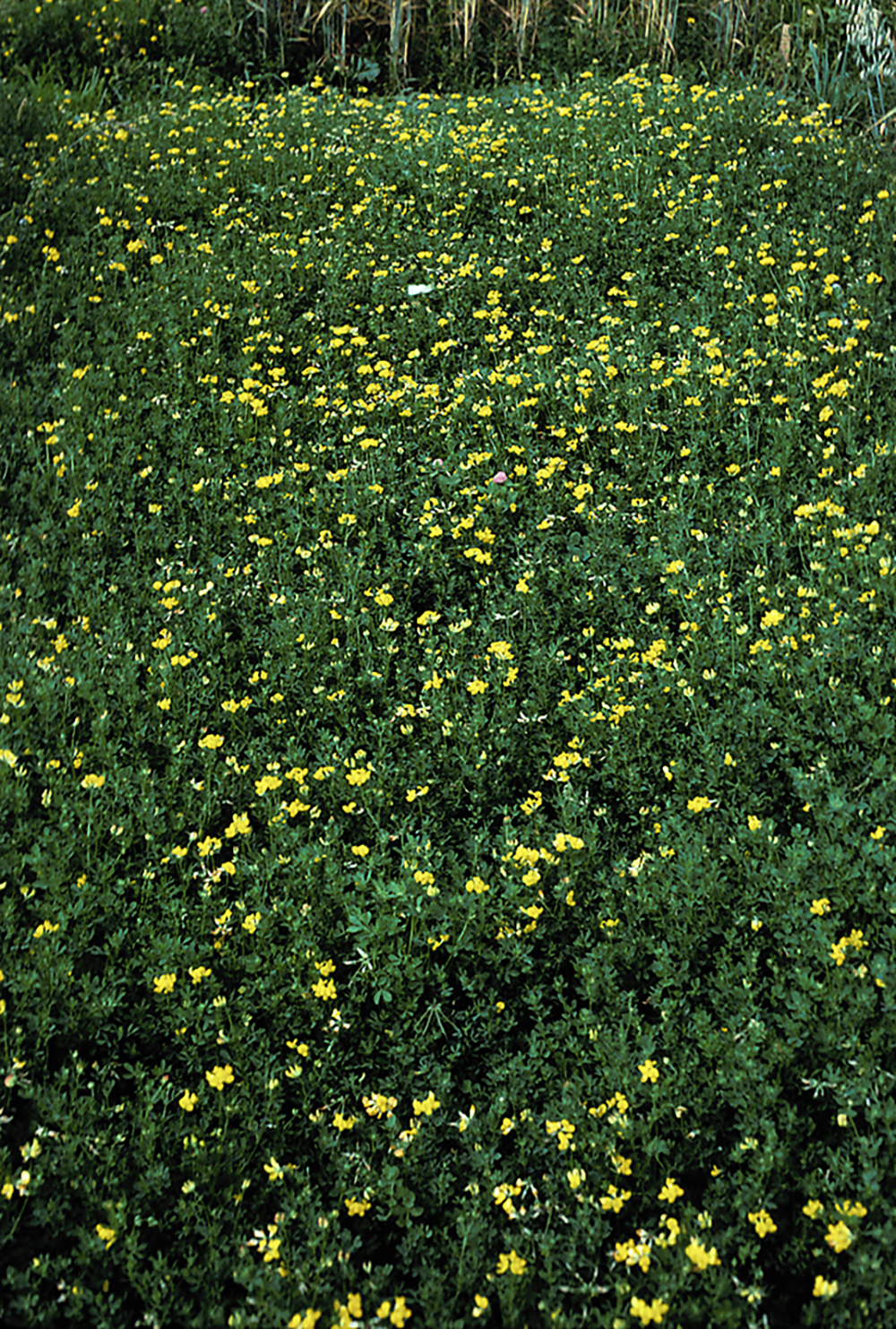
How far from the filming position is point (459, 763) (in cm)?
366

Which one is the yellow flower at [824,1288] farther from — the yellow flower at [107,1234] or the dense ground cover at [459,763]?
the yellow flower at [107,1234]

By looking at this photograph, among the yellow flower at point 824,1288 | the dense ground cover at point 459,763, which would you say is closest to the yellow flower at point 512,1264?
the dense ground cover at point 459,763

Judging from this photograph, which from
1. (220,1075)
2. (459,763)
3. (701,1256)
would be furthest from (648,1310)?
(459,763)

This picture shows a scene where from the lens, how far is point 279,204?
291 inches

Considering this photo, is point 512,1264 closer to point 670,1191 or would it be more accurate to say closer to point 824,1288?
point 670,1191

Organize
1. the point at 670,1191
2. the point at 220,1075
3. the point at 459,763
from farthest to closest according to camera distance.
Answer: the point at 459,763, the point at 220,1075, the point at 670,1191

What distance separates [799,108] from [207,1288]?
841cm

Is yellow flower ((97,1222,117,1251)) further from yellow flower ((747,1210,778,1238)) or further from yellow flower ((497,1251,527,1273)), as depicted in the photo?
yellow flower ((747,1210,778,1238))

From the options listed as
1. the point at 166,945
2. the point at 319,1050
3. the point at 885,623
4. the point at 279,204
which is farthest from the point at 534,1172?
the point at 279,204

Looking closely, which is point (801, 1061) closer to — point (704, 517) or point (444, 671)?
point (444, 671)

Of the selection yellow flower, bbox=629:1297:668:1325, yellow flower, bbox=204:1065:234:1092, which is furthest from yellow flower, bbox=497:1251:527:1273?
yellow flower, bbox=204:1065:234:1092

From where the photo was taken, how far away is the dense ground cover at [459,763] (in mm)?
2516

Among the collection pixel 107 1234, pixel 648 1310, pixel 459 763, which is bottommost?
pixel 107 1234

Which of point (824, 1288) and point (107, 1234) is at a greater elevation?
point (824, 1288)
